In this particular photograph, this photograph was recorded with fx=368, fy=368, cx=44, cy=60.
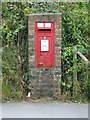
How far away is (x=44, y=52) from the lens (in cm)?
748

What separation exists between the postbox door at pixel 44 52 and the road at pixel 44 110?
913mm

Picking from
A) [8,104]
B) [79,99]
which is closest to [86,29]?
[79,99]

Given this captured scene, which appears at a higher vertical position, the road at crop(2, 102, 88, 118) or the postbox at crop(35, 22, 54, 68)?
the postbox at crop(35, 22, 54, 68)

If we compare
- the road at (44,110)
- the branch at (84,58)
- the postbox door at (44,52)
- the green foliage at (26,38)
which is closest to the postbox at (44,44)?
the postbox door at (44,52)

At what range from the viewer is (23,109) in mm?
6613

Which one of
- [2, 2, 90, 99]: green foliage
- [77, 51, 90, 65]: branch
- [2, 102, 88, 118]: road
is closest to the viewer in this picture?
[2, 102, 88, 118]: road

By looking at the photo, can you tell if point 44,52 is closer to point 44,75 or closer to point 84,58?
point 44,75

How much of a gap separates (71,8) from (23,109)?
300 centimetres

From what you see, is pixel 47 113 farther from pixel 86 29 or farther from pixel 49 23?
pixel 86 29

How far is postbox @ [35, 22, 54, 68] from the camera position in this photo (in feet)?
24.3

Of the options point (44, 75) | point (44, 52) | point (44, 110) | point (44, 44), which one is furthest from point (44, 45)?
point (44, 110)

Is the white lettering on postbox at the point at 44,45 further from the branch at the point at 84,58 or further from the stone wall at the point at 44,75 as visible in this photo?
the branch at the point at 84,58

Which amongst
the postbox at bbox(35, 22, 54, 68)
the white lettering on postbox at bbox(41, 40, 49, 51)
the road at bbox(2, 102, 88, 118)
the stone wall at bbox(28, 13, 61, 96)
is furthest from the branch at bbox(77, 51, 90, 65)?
the road at bbox(2, 102, 88, 118)

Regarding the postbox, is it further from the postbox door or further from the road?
the road
